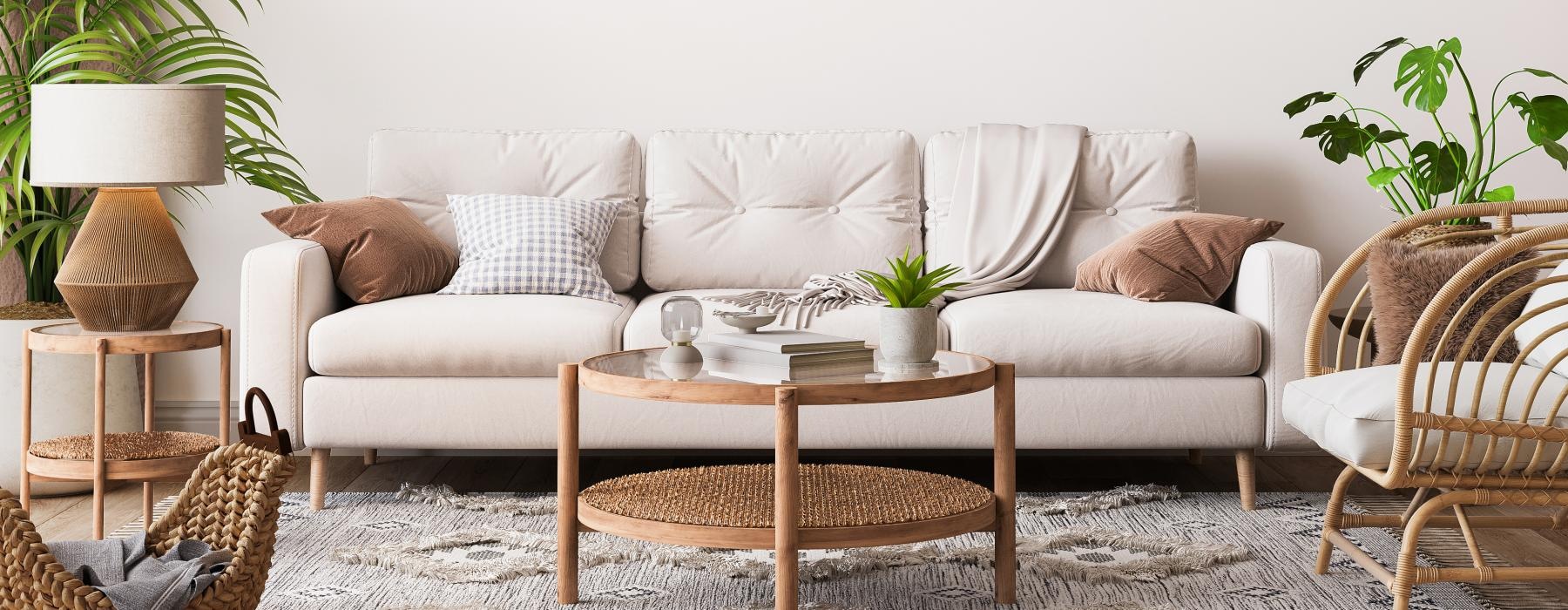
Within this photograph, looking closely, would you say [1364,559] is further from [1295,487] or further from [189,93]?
[189,93]

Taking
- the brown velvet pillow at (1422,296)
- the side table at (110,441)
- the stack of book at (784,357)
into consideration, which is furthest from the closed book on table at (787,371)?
the side table at (110,441)

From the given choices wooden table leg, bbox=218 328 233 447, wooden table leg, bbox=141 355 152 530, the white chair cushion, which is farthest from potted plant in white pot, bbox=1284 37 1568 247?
wooden table leg, bbox=141 355 152 530

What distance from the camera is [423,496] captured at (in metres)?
3.03

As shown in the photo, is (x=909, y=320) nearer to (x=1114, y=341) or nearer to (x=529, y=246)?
(x=1114, y=341)

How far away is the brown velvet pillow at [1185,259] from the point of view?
122 inches

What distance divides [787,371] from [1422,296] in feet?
3.86

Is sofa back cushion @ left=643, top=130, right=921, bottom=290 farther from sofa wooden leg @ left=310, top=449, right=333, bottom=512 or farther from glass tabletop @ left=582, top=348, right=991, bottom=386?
glass tabletop @ left=582, top=348, right=991, bottom=386

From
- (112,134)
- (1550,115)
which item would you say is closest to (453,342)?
(112,134)

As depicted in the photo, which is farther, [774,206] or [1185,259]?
[774,206]

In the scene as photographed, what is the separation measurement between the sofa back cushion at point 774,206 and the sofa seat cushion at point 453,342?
0.68 meters

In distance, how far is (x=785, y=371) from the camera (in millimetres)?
2123

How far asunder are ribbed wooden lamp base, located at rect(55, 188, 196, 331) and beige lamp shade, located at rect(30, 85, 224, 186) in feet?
0.31

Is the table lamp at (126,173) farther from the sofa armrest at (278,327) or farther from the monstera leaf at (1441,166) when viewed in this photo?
the monstera leaf at (1441,166)

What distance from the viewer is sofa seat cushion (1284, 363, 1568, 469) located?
1.98 m
